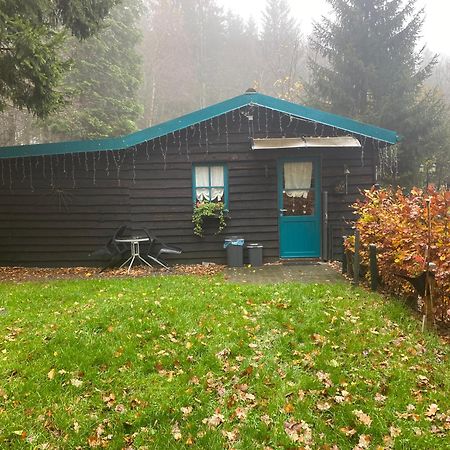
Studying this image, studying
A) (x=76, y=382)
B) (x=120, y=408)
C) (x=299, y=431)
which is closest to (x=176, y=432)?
(x=120, y=408)

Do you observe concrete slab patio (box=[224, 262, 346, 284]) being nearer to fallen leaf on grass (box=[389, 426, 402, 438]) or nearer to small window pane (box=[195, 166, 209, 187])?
small window pane (box=[195, 166, 209, 187])

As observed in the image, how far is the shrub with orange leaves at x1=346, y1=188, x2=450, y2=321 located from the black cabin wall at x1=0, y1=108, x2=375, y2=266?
8.53 feet

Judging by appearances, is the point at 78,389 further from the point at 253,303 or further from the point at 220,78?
the point at 220,78

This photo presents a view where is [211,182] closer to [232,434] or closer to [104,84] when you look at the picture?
[232,434]

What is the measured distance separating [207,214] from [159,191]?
51.3 inches

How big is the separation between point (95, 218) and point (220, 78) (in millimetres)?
25769

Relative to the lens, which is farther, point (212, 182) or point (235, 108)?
point (212, 182)

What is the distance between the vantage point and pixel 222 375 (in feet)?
12.8

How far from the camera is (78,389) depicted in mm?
3656

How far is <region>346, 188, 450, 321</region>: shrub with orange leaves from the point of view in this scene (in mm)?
4777

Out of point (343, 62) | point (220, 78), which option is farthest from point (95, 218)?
point (220, 78)

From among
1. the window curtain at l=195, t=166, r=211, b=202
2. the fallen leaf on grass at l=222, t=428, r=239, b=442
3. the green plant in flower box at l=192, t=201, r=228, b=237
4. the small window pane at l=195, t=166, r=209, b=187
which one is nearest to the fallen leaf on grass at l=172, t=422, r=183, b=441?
the fallen leaf on grass at l=222, t=428, r=239, b=442

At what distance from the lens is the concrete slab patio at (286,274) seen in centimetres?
732

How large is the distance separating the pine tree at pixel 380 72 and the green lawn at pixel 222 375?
12.5 meters
